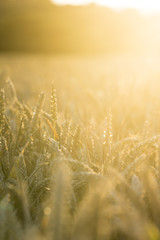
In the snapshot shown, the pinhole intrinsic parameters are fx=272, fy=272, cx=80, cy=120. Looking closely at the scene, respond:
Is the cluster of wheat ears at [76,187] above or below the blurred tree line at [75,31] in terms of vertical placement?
below

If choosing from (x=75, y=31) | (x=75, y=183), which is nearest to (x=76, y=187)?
(x=75, y=183)

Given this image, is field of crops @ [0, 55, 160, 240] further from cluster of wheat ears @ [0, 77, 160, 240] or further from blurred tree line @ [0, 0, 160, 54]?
blurred tree line @ [0, 0, 160, 54]

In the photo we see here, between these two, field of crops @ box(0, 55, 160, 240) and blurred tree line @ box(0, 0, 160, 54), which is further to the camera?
blurred tree line @ box(0, 0, 160, 54)

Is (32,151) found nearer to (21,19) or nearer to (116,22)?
(116,22)

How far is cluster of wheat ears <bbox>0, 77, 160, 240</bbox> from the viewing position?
2.18 feet

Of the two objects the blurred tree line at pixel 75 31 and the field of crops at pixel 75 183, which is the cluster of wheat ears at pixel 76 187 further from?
the blurred tree line at pixel 75 31

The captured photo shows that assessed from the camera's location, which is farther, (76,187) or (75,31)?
(75,31)

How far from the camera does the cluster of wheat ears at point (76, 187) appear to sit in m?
0.66

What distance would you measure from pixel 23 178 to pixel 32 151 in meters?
0.21

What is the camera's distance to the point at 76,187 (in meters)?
1.06

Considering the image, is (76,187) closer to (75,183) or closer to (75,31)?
(75,183)

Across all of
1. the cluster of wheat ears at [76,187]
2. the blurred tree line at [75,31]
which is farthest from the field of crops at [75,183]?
the blurred tree line at [75,31]

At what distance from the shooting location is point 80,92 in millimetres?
3637

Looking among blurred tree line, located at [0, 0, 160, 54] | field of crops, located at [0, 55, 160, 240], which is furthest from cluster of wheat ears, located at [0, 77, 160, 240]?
Answer: blurred tree line, located at [0, 0, 160, 54]
